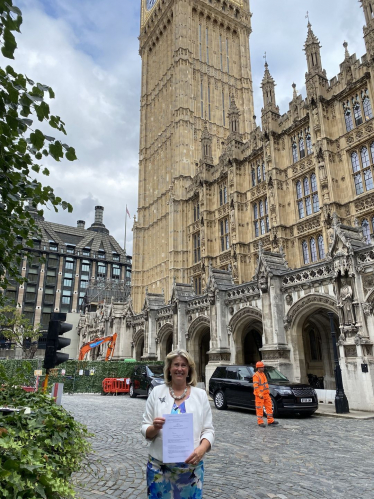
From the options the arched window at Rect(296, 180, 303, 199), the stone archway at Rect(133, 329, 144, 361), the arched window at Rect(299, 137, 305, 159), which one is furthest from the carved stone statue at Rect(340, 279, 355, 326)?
the stone archway at Rect(133, 329, 144, 361)

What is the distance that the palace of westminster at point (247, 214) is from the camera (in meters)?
16.9

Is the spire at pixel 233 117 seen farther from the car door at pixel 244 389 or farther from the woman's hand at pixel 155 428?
the woman's hand at pixel 155 428

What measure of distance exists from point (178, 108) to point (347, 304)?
1412 inches

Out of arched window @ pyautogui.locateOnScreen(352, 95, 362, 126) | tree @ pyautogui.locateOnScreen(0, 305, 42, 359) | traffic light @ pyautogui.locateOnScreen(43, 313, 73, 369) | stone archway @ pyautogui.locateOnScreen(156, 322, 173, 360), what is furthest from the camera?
tree @ pyautogui.locateOnScreen(0, 305, 42, 359)

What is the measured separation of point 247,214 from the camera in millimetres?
31906

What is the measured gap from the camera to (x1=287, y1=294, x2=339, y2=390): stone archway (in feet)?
55.3

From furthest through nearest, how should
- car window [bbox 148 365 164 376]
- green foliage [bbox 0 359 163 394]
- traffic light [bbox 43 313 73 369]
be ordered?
green foliage [bbox 0 359 163 394] → car window [bbox 148 365 164 376] → traffic light [bbox 43 313 73 369]

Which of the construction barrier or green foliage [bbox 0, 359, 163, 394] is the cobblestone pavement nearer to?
the construction barrier

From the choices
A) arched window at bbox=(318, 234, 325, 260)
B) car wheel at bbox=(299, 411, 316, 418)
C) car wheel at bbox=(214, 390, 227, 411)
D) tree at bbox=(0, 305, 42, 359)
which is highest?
arched window at bbox=(318, 234, 325, 260)

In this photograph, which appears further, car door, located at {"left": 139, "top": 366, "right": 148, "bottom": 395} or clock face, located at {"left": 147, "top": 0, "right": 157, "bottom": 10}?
clock face, located at {"left": 147, "top": 0, "right": 157, "bottom": 10}

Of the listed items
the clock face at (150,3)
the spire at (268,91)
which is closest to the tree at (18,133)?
the spire at (268,91)

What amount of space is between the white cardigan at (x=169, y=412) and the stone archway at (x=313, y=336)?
13853 mm

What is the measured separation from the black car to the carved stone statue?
332 centimetres

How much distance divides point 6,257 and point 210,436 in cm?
440
